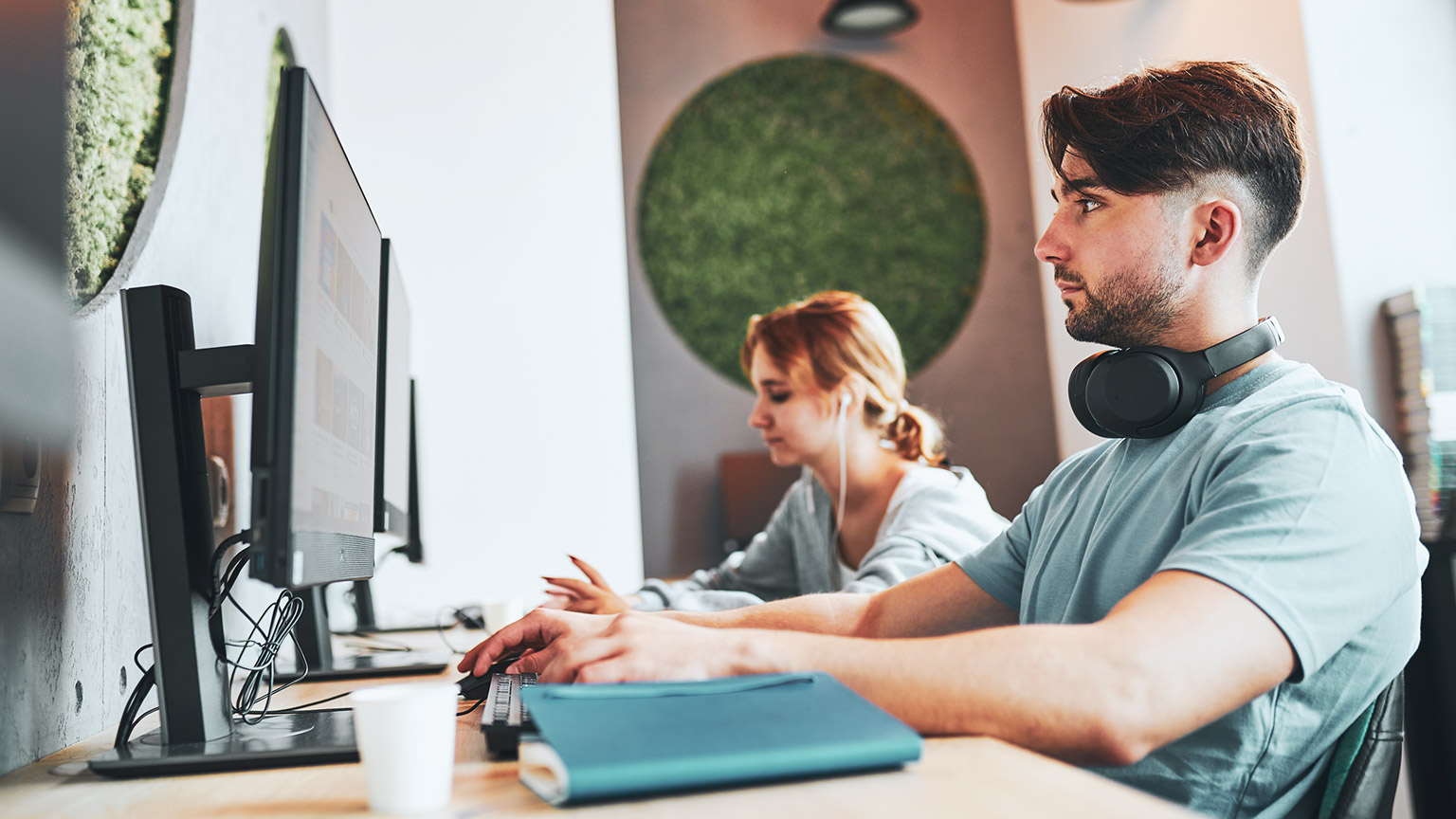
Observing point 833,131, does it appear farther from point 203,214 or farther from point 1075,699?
point 1075,699

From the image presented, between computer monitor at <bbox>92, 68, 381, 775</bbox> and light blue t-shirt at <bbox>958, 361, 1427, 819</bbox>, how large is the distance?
64 centimetres

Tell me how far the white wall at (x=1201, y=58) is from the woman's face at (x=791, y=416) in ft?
2.53

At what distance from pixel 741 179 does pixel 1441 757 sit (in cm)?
232

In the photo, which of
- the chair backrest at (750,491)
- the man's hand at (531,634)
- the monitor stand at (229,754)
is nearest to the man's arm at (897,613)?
the man's hand at (531,634)

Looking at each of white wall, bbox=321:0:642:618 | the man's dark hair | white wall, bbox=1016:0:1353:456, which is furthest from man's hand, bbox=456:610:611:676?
white wall, bbox=321:0:642:618

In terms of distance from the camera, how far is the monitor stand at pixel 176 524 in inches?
31.6

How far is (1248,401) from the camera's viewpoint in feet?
2.92

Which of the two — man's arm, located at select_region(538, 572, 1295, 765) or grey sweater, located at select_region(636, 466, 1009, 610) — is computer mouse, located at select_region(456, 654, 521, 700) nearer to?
man's arm, located at select_region(538, 572, 1295, 765)

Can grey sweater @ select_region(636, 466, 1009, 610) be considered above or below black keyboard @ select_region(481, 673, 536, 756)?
above

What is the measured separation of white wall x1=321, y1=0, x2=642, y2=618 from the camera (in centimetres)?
265

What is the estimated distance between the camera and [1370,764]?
80cm

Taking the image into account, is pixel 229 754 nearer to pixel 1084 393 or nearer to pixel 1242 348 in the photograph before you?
pixel 1084 393

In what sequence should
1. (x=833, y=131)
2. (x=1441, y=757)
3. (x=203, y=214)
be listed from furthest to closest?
1. (x=833, y=131)
2. (x=1441, y=757)
3. (x=203, y=214)

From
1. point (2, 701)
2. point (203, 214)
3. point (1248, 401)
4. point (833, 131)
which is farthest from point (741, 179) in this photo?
point (2, 701)
